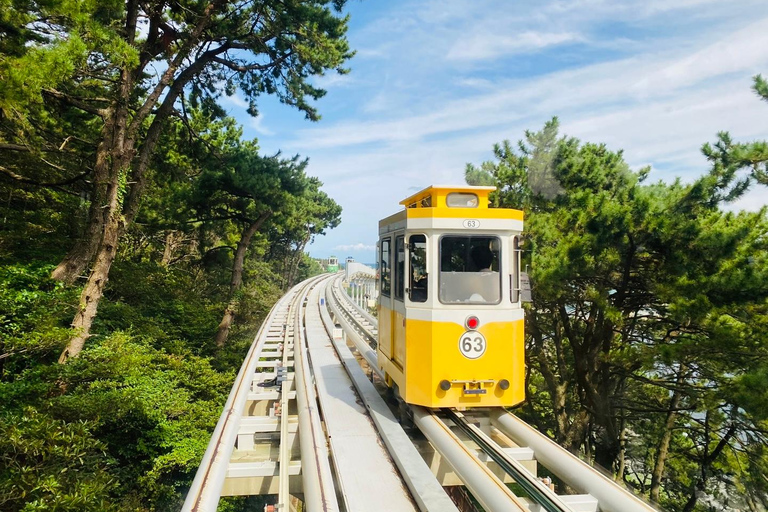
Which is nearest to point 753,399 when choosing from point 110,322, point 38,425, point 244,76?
point 38,425

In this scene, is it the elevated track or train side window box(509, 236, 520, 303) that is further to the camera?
train side window box(509, 236, 520, 303)

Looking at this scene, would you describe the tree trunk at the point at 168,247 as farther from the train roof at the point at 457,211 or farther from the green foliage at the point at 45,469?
the train roof at the point at 457,211

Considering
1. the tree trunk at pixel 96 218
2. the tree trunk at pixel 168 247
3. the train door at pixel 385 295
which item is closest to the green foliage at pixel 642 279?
the train door at pixel 385 295

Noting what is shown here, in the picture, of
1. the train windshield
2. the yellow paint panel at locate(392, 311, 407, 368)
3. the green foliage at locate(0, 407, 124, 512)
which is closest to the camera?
the green foliage at locate(0, 407, 124, 512)

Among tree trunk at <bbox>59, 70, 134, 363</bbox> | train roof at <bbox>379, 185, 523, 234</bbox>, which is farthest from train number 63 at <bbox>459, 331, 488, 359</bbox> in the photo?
tree trunk at <bbox>59, 70, 134, 363</bbox>

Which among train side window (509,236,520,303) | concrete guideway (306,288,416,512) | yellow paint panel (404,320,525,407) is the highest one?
train side window (509,236,520,303)

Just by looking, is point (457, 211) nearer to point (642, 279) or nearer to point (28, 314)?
point (642, 279)

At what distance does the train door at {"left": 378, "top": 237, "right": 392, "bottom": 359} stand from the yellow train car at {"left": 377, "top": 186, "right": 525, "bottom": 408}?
2.53 ft

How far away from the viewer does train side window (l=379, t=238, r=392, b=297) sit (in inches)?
236

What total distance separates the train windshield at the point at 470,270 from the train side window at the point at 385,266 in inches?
40.6

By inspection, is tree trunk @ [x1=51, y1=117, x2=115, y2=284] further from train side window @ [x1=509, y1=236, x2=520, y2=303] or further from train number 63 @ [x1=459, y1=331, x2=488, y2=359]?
train side window @ [x1=509, y1=236, x2=520, y2=303]

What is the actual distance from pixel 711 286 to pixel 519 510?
640 cm

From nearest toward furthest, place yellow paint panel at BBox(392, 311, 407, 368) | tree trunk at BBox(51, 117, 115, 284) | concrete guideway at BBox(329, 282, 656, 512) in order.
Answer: concrete guideway at BBox(329, 282, 656, 512)
yellow paint panel at BBox(392, 311, 407, 368)
tree trunk at BBox(51, 117, 115, 284)

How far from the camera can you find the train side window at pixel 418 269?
506 cm
